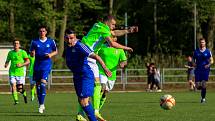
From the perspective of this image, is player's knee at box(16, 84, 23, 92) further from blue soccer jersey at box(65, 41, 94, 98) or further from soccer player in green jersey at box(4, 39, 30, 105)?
blue soccer jersey at box(65, 41, 94, 98)

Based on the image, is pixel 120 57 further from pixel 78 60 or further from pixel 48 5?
pixel 48 5

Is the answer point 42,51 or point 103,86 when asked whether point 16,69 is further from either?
point 103,86

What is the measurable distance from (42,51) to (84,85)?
612cm

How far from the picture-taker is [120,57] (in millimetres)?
18484

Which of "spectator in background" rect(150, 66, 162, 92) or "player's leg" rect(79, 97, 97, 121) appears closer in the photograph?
"player's leg" rect(79, 97, 97, 121)

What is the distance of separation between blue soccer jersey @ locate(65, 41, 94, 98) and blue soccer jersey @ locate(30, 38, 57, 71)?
5705 mm

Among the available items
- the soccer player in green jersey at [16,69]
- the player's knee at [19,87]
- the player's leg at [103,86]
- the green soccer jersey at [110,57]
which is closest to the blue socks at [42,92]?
the green soccer jersey at [110,57]

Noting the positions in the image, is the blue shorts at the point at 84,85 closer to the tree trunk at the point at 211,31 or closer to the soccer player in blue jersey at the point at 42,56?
the soccer player in blue jersey at the point at 42,56

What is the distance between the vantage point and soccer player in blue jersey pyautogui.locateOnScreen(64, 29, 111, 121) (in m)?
13.1

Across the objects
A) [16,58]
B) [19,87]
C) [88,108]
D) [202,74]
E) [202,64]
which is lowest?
[19,87]

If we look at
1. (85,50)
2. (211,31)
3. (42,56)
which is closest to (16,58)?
(42,56)

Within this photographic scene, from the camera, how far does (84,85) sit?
1316 cm

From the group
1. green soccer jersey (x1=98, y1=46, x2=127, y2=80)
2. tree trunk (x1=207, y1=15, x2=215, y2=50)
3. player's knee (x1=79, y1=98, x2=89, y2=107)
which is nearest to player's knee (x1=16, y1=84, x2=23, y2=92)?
green soccer jersey (x1=98, y1=46, x2=127, y2=80)

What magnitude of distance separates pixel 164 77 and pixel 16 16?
2513 centimetres
